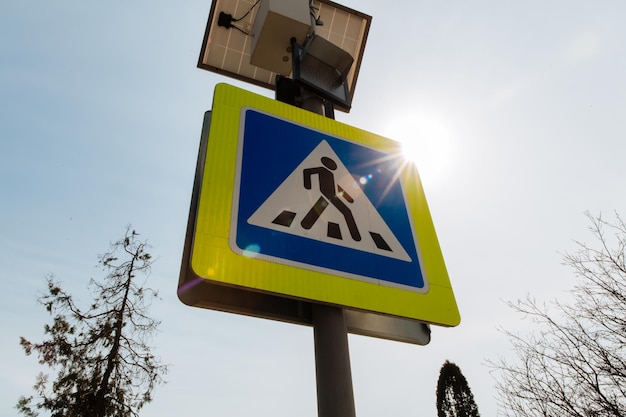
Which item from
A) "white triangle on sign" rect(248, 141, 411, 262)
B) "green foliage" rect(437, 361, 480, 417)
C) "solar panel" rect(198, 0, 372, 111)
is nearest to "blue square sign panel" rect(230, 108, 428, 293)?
"white triangle on sign" rect(248, 141, 411, 262)

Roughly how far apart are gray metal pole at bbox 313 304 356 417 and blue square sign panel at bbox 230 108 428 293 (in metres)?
0.16

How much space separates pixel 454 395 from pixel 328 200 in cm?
2360

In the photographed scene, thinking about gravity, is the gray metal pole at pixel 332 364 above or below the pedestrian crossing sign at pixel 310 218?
below

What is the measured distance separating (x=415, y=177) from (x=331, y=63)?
2.87 ft

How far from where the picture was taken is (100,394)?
11039 millimetres

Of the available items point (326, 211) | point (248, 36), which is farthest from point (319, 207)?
point (248, 36)

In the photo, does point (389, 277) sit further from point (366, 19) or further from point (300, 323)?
point (366, 19)

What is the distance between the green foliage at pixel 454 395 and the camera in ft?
68.5

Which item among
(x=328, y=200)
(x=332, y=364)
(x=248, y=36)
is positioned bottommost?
(x=332, y=364)

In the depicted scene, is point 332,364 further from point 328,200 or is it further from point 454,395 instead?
point 454,395

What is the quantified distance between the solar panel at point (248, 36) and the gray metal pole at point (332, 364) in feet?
7.96

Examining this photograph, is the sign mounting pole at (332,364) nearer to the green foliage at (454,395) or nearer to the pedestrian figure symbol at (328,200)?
the pedestrian figure symbol at (328,200)

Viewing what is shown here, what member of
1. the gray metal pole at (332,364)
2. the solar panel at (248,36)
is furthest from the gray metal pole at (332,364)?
the solar panel at (248,36)

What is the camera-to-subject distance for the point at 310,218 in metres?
1.52
